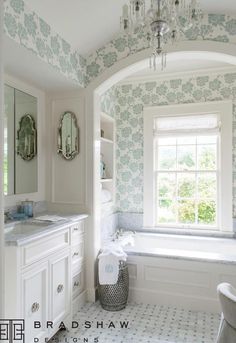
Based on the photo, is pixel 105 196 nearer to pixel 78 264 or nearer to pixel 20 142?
pixel 78 264

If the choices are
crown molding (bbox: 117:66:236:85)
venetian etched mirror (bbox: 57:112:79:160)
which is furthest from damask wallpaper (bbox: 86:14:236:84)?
crown molding (bbox: 117:66:236:85)

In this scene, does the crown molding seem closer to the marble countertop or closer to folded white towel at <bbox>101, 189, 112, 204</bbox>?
folded white towel at <bbox>101, 189, 112, 204</bbox>

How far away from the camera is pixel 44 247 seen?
7.07 feet

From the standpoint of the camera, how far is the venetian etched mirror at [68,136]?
10.1 feet

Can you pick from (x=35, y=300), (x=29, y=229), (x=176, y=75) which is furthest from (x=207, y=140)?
(x=35, y=300)

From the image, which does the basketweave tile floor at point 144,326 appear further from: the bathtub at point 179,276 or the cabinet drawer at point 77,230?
the cabinet drawer at point 77,230

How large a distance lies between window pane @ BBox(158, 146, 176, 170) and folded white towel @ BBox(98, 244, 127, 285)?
1.55 metres

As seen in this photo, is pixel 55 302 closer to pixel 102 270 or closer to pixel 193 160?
pixel 102 270

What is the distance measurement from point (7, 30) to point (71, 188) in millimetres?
1675

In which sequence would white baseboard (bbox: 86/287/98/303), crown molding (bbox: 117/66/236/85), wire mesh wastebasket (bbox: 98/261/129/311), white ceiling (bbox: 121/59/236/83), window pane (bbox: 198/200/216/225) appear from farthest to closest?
window pane (bbox: 198/200/216/225) → crown molding (bbox: 117/66/236/85) → white ceiling (bbox: 121/59/236/83) → white baseboard (bbox: 86/287/98/303) → wire mesh wastebasket (bbox: 98/261/129/311)

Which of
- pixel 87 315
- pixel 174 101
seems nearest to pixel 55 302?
pixel 87 315

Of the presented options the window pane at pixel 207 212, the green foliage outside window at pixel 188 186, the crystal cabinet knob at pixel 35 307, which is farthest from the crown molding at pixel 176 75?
the crystal cabinet knob at pixel 35 307

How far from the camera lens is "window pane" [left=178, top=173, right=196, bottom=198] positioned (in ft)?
13.0

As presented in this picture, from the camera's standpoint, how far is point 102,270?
114 inches
